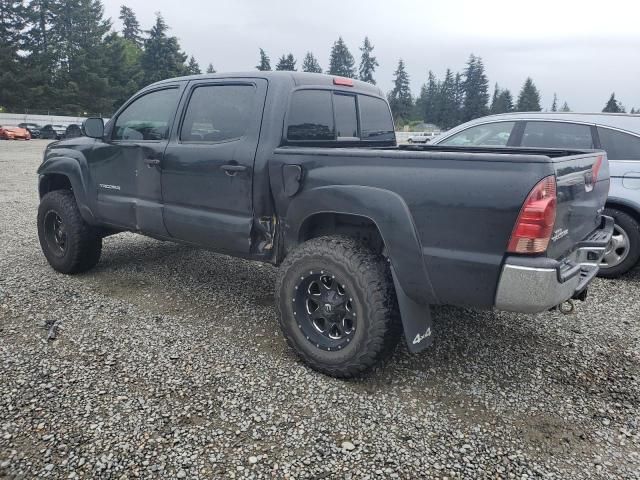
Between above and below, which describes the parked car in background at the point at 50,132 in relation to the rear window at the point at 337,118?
below

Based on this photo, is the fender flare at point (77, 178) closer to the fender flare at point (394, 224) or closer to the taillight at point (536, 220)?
the fender flare at point (394, 224)

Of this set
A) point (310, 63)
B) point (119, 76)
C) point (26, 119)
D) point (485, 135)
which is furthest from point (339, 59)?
point (485, 135)

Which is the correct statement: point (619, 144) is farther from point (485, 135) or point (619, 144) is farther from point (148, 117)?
point (148, 117)

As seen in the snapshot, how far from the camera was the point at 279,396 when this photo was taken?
2.81 m

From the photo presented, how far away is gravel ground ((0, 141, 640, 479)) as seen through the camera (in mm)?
2301

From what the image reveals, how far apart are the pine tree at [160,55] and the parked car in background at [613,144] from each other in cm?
5807

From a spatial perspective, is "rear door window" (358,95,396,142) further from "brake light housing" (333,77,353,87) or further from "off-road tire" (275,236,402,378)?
"off-road tire" (275,236,402,378)

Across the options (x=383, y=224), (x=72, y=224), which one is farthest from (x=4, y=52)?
(x=383, y=224)

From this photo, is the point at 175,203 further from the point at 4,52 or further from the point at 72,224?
the point at 4,52

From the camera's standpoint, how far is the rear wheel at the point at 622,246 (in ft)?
16.0

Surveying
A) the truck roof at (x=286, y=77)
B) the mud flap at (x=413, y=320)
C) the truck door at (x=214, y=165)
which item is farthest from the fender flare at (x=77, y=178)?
the mud flap at (x=413, y=320)

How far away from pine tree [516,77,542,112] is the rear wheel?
328 ft

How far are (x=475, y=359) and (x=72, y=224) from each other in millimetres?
3849

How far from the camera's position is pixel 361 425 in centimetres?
257
